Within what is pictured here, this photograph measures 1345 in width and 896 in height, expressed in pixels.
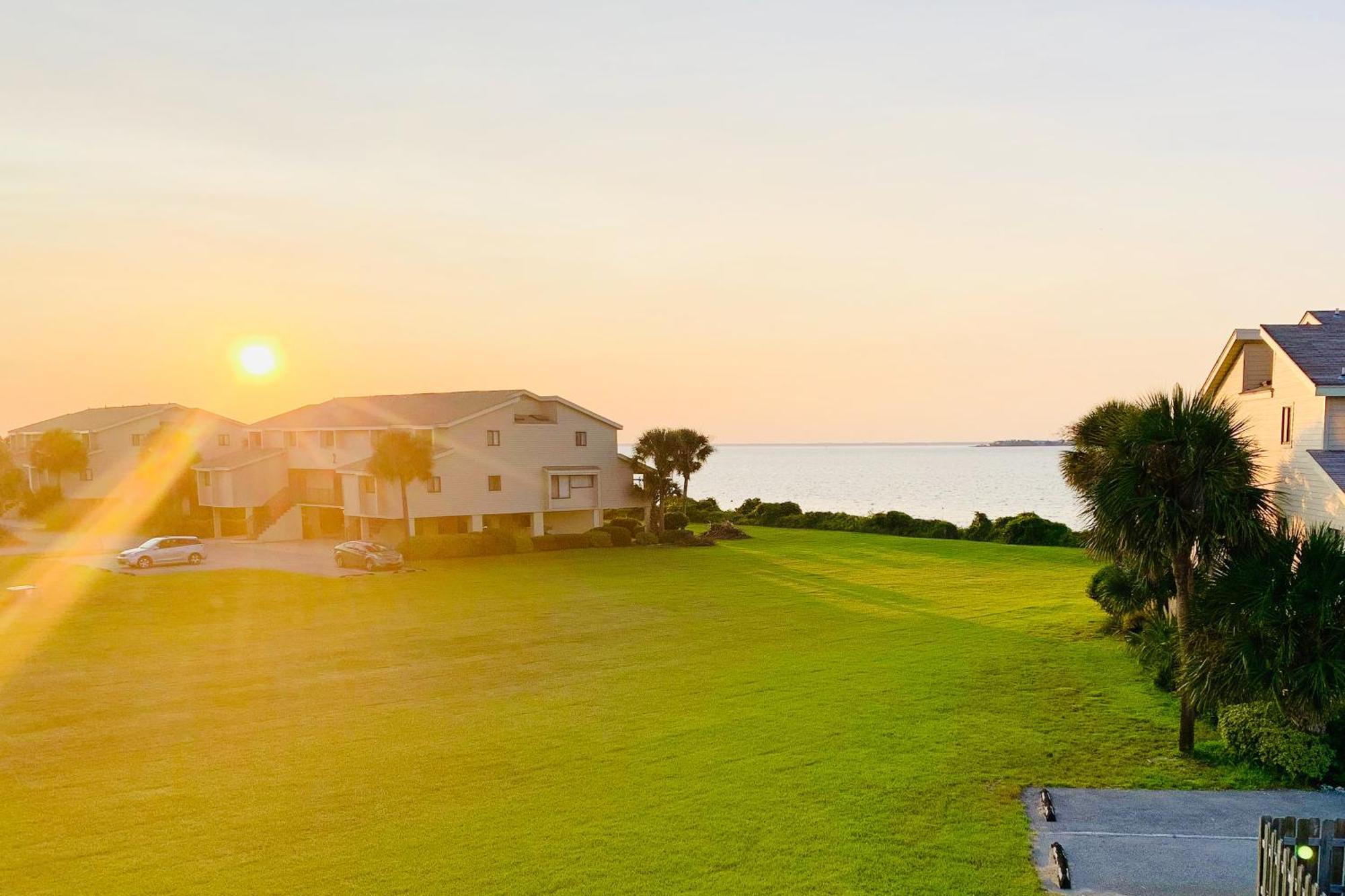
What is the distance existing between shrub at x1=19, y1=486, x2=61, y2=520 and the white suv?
2845cm

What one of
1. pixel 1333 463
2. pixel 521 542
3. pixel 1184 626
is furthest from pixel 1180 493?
pixel 521 542

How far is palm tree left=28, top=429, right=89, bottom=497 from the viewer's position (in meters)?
66.1

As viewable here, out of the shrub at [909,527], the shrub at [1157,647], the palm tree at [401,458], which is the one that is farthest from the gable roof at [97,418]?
the shrub at [1157,647]

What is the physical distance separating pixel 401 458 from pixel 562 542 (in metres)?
11.1

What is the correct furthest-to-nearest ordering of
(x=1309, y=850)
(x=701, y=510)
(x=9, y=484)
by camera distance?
1. (x=701, y=510)
2. (x=9, y=484)
3. (x=1309, y=850)

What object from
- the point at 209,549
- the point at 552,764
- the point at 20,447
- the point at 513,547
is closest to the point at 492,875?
the point at 552,764

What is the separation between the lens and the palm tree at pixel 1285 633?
49.1ft

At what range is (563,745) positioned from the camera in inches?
709

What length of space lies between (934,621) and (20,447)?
84836 millimetres

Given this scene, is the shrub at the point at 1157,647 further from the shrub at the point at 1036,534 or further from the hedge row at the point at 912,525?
the shrub at the point at 1036,534

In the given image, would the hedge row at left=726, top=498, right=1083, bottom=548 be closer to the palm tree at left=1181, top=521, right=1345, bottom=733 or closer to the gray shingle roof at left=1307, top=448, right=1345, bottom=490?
the gray shingle roof at left=1307, top=448, right=1345, bottom=490

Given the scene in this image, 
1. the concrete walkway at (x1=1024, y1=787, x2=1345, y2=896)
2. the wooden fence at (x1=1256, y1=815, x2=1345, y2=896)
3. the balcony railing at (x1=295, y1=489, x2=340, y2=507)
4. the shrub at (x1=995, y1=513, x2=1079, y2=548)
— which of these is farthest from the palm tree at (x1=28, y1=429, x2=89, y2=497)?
the wooden fence at (x1=1256, y1=815, x2=1345, y2=896)

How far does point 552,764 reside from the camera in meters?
16.8

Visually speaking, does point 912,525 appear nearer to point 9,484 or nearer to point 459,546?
point 459,546
